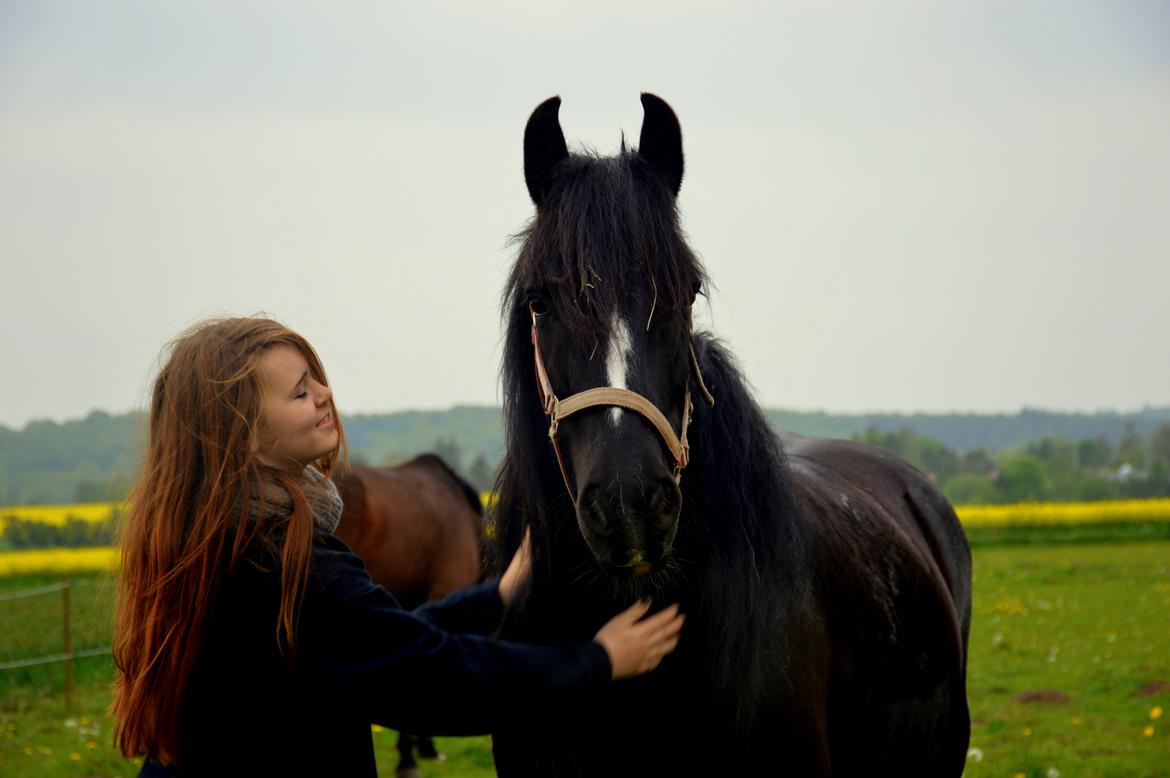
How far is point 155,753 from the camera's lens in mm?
1983

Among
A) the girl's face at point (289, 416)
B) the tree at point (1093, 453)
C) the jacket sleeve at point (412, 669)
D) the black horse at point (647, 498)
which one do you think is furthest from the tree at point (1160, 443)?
the girl's face at point (289, 416)

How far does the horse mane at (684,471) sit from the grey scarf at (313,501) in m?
0.48

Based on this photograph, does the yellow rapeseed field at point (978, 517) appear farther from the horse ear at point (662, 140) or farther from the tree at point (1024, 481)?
the horse ear at point (662, 140)

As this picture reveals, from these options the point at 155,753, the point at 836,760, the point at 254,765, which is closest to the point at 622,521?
the point at 254,765

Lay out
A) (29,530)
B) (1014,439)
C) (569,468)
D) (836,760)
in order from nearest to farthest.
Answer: (569,468) < (836,760) < (29,530) < (1014,439)

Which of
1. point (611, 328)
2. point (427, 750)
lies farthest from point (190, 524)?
point (427, 750)

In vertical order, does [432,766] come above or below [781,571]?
below

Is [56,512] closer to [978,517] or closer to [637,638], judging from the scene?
[978,517]

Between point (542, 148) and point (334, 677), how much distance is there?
4.36 feet

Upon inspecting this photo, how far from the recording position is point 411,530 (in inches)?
339

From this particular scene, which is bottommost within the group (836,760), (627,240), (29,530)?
(29,530)

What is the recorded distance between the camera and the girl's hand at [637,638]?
2.06m

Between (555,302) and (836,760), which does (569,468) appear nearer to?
(555,302)

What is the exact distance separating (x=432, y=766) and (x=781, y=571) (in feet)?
18.6
